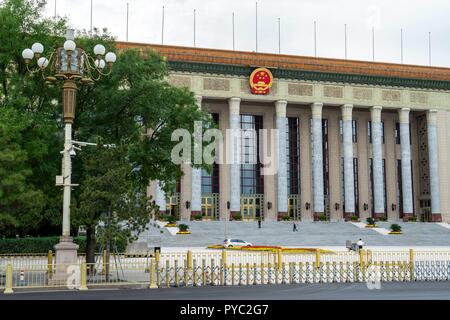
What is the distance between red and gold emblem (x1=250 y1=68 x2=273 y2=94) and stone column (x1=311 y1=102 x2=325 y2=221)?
5.46 metres

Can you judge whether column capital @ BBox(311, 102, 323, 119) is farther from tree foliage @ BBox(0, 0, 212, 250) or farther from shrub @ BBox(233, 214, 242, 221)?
tree foliage @ BBox(0, 0, 212, 250)

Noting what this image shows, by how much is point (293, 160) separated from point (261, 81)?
954 cm

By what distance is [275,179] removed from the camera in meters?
63.1

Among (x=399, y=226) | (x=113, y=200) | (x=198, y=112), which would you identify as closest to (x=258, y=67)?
(x=399, y=226)

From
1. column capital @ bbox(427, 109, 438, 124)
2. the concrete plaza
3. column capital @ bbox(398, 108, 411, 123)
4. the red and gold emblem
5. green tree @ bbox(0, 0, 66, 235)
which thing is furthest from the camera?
column capital @ bbox(427, 109, 438, 124)

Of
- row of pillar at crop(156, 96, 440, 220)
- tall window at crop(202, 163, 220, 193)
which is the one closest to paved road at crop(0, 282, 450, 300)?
row of pillar at crop(156, 96, 440, 220)

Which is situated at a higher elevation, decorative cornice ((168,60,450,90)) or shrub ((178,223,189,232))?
decorative cornice ((168,60,450,90))

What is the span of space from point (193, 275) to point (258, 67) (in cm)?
4146

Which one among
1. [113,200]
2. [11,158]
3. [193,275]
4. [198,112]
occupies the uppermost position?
[198,112]

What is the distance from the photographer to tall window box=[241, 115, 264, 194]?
6212cm

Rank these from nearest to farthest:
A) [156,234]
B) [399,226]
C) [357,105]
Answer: [156,234]
[399,226]
[357,105]

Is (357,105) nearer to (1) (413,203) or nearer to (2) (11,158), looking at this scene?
(1) (413,203)

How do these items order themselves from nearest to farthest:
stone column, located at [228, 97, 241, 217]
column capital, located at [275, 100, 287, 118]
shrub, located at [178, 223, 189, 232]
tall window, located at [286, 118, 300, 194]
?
shrub, located at [178, 223, 189, 232] → stone column, located at [228, 97, 241, 217] → column capital, located at [275, 100, 287, 118] → tall window, located at [286, 118, 300, 194]

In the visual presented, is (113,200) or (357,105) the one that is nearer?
(113,200)
